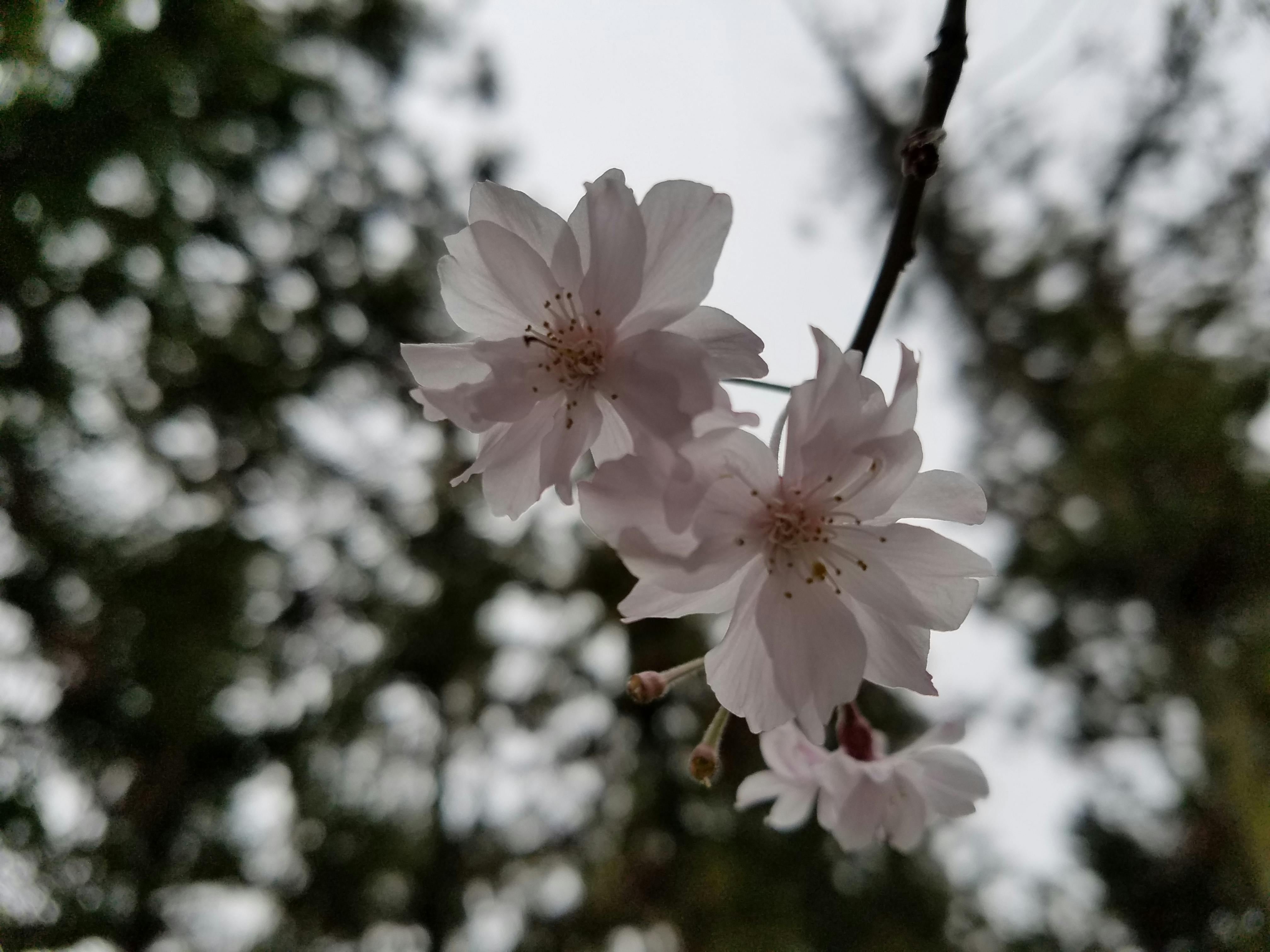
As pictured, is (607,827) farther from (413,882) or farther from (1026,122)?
(1026,122)

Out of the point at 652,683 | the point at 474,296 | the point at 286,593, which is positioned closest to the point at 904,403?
the point at 652,683

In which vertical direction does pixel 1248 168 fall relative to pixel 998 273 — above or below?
below

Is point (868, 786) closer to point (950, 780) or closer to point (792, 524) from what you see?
point (950, 780)

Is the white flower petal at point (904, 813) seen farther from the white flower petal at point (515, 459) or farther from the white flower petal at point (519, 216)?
the white flower petal at point (519, 216)

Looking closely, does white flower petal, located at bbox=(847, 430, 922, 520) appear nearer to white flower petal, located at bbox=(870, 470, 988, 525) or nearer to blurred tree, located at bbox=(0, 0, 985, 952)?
white flower petal, located at bbox=(870, 470, 988, 525)

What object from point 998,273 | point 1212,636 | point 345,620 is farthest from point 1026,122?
point 345,620

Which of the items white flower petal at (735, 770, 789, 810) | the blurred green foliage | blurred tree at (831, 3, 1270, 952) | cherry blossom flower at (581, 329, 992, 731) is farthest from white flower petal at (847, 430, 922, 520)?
blurred tree at (831, 3, 1270, 952)
